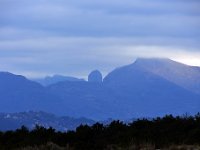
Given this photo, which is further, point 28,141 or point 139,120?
point 139,120

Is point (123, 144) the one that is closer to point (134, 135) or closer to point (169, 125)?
point (134, 135)

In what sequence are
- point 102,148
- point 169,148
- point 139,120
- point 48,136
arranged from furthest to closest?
point 139,120
point 48,136
point 102,148
point 169,148

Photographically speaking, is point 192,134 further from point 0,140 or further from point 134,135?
point 0,140

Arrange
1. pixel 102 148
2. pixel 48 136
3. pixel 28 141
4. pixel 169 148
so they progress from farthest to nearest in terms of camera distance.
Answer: pixel 48 136, pixel 28 141, pixel 102 148, pixel 169 148

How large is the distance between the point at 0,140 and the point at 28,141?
2.37 metres

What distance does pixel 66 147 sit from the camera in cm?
2739

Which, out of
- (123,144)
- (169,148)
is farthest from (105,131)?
(169,148)

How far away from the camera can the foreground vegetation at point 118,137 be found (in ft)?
88.3

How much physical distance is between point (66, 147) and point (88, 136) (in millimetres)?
2680

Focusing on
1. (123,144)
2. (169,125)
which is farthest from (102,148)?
(169,125)

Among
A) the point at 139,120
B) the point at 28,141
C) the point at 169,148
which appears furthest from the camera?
the point at 139,120

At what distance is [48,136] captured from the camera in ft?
101

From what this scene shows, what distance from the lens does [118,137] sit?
95.4ft

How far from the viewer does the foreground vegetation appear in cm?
2691
